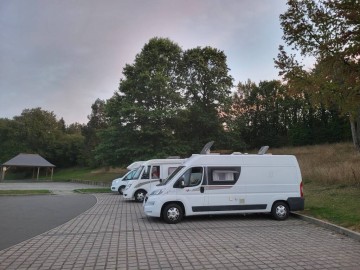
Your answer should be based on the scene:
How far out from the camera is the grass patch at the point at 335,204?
1093 cm

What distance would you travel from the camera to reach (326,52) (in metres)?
11.0

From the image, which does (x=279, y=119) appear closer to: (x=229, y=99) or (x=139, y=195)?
(x=229, y=99)

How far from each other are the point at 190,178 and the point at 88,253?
5557 millimetres

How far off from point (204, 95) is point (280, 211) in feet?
107

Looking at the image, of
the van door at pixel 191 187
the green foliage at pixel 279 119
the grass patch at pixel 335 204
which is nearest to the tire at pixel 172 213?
the van door at pixel 191 187

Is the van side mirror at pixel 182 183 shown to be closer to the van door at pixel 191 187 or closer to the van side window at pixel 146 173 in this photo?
the van door at pixel 191 187

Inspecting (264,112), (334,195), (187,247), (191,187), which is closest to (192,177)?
(191,187)

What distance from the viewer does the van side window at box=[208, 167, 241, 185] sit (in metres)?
12.8

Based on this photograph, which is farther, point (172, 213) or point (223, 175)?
point (223, 175)

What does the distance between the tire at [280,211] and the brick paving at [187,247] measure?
60cm

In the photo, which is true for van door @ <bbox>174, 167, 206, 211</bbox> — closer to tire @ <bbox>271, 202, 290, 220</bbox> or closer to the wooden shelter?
tire @ <bbox>271, 202, 290, 220</bbox>

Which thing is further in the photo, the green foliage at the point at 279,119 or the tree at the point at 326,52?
the green foliage at the point at 279,119

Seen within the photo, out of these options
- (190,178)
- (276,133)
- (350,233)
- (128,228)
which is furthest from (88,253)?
(276,133)

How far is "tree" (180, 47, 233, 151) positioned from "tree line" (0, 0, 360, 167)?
123 millimetres
